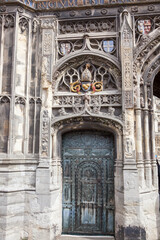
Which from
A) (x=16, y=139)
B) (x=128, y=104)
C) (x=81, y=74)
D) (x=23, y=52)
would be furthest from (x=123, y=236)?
(x=23, y=52)

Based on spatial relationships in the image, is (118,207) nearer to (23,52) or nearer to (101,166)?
(101,166)

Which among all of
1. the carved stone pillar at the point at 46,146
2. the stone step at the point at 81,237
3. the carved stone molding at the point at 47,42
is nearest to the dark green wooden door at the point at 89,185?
the stone step at the point at 81,237

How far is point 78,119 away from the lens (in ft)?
23.0

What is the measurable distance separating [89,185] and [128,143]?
6.71ft

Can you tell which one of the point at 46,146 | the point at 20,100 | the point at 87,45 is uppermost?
A: the point at 87,45

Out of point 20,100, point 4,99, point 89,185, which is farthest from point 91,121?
point 4,99

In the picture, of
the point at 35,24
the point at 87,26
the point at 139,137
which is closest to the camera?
the point at 139,137

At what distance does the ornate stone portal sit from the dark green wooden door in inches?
1.3

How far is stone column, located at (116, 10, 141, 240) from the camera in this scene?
6238 millimetres

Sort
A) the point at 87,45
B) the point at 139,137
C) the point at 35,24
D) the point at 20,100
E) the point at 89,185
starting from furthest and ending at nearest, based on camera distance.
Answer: the point at 35,24 < the point at 87,45 < the point at 89,185 < the point at 20,100 < the point at 139,137

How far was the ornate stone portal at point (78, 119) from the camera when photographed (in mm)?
6461

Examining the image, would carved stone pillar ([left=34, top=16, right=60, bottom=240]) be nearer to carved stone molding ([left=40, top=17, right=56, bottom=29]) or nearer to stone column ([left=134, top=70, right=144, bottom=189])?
carved stone molding ([left=40, top=17, right=56, bottom=29])

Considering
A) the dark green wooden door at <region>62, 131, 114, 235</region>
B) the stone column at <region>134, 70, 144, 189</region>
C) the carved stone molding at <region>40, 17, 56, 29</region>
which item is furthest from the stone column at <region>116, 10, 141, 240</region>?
the carved stone molding at <region>40, 17, 56, 29</region>

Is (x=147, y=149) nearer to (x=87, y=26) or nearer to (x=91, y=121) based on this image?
(x=91, y=121)
